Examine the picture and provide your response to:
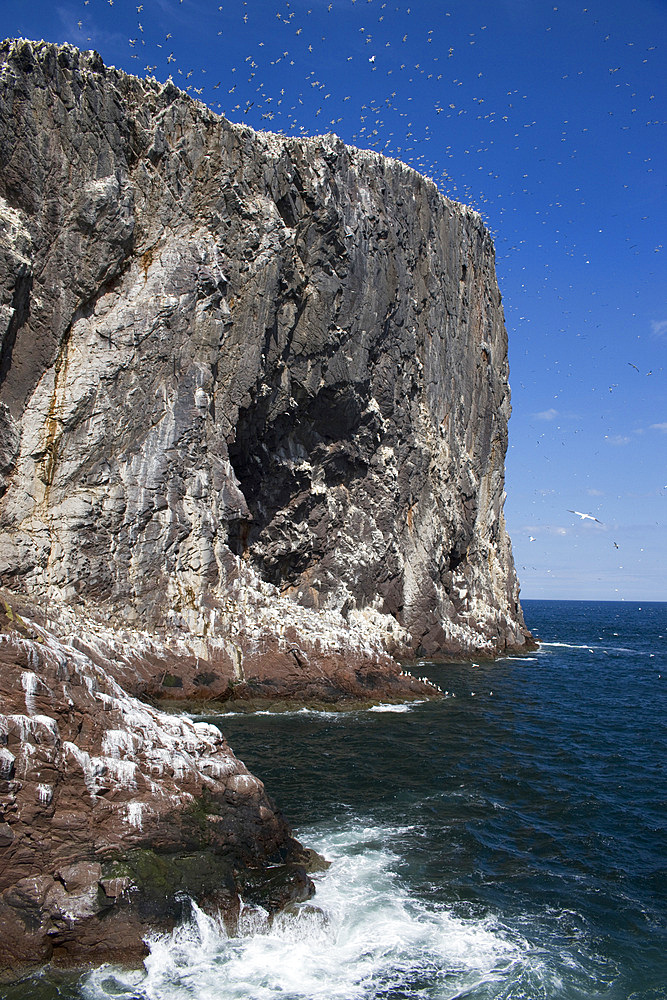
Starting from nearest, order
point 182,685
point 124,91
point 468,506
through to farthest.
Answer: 1. point 182,685
2. point 124,91
3. point 468,506

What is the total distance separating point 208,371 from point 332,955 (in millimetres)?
20307

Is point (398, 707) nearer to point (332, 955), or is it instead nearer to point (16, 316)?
point (332, 955)

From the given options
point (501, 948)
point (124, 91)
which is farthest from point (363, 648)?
point (124, 91)

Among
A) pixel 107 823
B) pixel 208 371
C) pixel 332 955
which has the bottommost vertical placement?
pixel 332 955

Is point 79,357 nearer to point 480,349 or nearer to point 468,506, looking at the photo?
point 468,506

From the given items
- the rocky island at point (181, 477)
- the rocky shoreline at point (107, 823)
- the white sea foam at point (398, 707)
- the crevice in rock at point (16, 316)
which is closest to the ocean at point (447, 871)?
the rocky shoreline at point (107, 823)

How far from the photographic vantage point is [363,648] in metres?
27.5

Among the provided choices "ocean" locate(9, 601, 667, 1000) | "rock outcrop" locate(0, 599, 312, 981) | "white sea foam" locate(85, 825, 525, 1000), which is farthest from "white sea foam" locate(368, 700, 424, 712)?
"white sea foam" locate(85, 825, 525, 1000)

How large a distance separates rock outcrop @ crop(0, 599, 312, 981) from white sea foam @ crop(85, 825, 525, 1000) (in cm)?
32

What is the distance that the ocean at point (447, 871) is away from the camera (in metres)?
8.83

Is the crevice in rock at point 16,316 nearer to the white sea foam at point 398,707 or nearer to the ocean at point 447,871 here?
the ocean at point 447,871

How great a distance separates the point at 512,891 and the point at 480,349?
39027 millimetres

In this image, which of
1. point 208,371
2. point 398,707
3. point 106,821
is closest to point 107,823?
point 106,821

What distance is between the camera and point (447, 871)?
39.1 feet
